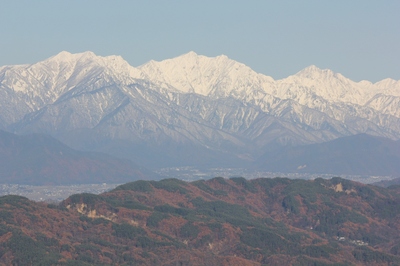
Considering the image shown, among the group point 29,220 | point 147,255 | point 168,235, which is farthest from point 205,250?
point 29,220

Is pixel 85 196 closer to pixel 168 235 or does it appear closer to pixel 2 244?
pixel 168 235

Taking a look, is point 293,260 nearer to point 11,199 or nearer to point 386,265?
point 386,265

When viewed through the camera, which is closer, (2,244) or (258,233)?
(2,244)

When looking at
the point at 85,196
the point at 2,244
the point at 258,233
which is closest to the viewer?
the point at 2,244

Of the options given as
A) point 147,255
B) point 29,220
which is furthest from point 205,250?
point 29,220

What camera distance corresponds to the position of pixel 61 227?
171250mm

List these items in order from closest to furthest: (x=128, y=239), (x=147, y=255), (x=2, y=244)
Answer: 1. (x=2, y=244)
2. (x=147, y=255)
3. (x=128, y=239)

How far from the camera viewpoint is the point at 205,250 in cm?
17600

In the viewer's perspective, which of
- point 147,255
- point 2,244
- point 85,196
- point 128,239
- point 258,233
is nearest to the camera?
point 2,244

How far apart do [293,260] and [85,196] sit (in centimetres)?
4962

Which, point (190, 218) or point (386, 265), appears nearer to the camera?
point (386, 265)

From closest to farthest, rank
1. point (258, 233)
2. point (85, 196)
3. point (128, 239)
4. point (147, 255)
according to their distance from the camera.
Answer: point (147, 255), point (128, 239), point (258, 233), point (85, 196)

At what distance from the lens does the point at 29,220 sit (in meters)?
170

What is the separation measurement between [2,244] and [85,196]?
4716 centimetres
